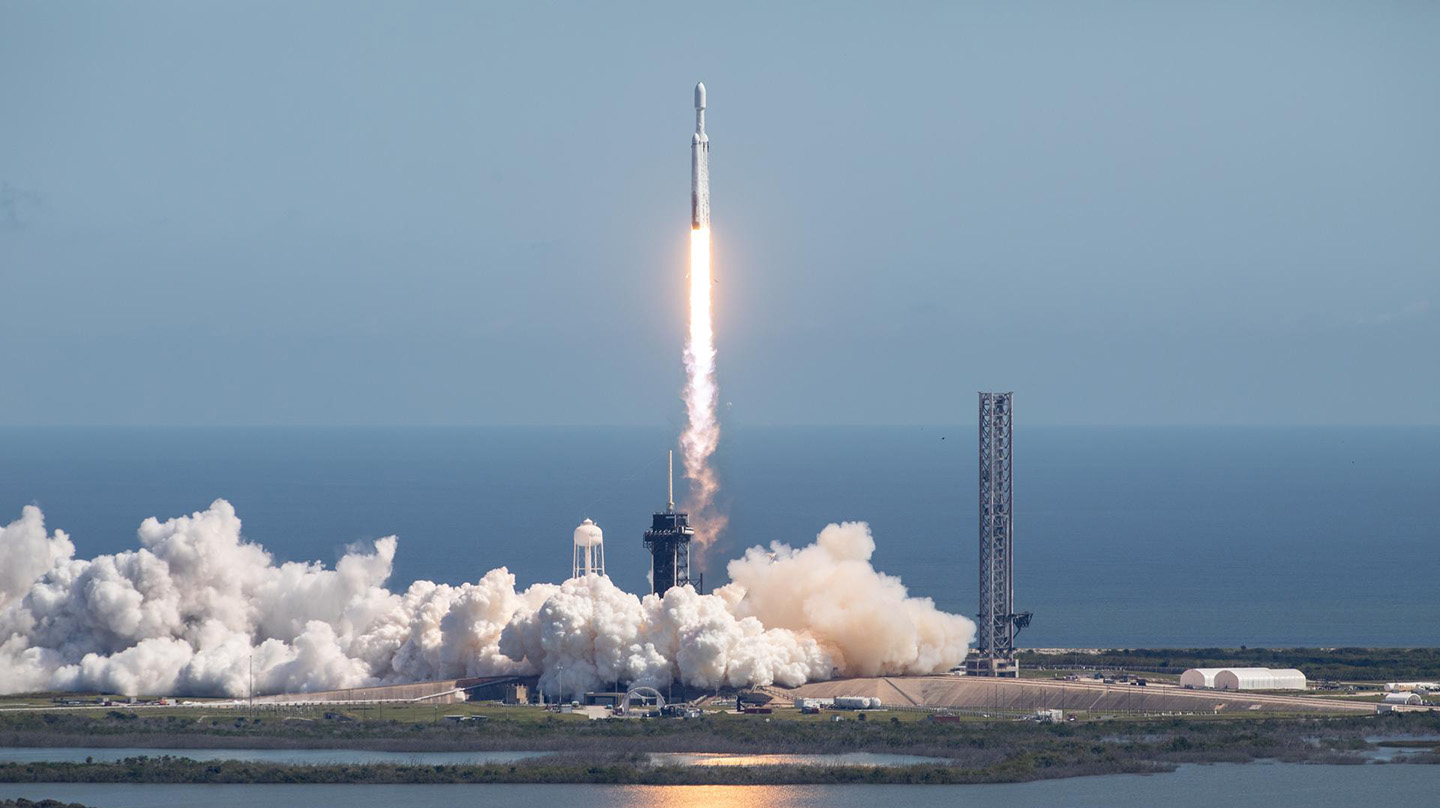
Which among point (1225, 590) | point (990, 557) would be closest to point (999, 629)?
point (990, 557)

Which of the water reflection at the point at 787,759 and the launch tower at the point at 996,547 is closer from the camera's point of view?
the water reflection at the point at 787,759

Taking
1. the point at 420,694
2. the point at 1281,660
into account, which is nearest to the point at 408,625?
the point at 420,694

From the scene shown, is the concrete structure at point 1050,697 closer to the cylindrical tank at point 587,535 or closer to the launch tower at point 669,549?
the launch tower at point 669,549

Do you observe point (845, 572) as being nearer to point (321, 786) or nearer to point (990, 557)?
point (990, 557)

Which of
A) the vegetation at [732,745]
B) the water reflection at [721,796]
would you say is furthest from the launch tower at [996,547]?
the water reflection at [721,796]

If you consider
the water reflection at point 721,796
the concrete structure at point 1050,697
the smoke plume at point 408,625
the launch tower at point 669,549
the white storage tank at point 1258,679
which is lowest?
the water reflection at point 721,796
